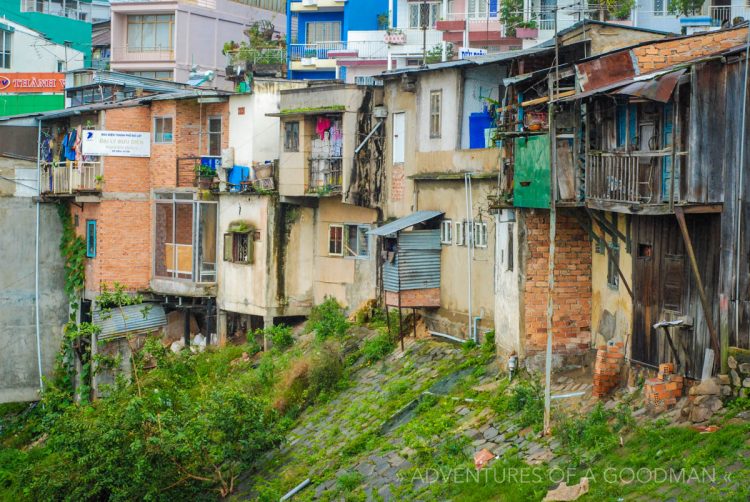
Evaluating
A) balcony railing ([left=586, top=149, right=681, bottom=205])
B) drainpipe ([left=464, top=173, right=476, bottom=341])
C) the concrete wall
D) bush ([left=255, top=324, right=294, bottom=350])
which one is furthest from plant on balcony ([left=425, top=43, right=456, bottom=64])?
balcony railing ([left=586, top=149, right=681, bottom=205])

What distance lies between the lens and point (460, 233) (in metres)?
26.1

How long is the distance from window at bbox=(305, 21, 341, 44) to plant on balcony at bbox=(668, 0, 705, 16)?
14.8 m

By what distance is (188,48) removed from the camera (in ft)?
172

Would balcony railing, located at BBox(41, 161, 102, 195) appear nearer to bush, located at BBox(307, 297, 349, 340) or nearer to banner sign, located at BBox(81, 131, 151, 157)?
banner sign, located at BBox(81, 131, 151, 157)

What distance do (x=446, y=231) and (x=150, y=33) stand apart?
2950 centimetres

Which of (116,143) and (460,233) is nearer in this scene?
(460,233)

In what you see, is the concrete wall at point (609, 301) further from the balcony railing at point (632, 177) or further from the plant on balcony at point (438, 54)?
the plant on balcony at point (438, 54)

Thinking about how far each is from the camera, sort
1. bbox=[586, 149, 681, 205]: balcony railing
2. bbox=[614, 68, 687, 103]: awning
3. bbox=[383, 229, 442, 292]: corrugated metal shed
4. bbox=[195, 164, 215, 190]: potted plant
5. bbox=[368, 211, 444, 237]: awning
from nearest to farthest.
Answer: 1. bbox=[614, 68, 687, 103]: awning
2. bbox=[586, 149, 681, 205]: balcony railing
3. bbox=[368, 211, 444, 237]: awning
4. bbox=[383, 229, 442, 292]: corrugated metal shed
5. bbox=[195, 164, 215, 190]: potted plant

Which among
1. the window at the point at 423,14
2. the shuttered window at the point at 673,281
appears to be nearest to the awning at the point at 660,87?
the shuttered window at the point at 673,281

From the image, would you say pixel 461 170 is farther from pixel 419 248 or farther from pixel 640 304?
pixel 640 304

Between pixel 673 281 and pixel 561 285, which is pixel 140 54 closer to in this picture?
pixel 561 285

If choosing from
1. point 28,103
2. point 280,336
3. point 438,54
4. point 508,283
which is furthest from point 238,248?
point 28,103

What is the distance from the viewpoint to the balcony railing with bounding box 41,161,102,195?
35406 millimetres

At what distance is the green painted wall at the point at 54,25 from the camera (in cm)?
5488
